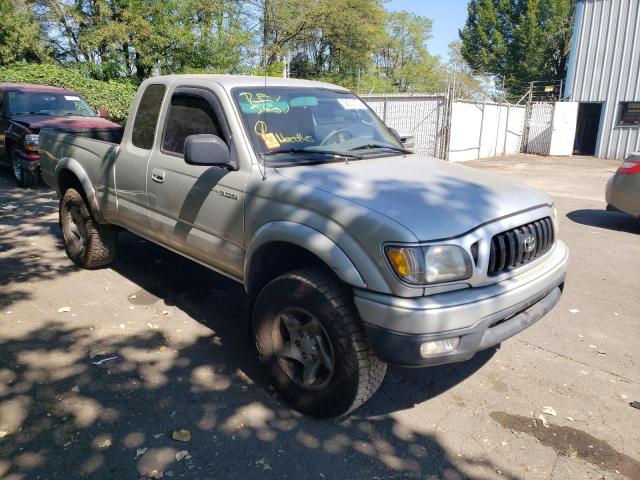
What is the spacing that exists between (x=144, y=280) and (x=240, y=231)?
7.74 feet

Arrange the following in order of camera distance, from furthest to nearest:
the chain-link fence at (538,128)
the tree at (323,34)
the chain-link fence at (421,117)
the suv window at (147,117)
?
the tree at (323,34)
the chain-link fence at (538,128)
the chain-link fence at (421,117)
the suv window at (147,117)

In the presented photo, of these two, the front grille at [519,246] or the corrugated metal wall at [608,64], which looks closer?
the front grille at [519,246]

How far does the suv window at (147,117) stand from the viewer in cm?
431

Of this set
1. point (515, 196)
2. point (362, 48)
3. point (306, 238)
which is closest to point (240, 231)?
point (306, 238)

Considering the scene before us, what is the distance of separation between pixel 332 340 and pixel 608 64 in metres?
24.1

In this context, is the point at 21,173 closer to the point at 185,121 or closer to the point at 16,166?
the point at 16,166

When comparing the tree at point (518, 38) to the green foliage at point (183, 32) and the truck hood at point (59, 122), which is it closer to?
the green foliage at point (183, 32)

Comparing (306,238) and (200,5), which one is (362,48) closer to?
(200,5)

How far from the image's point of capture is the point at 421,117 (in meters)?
17.3

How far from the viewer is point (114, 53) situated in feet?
75.4

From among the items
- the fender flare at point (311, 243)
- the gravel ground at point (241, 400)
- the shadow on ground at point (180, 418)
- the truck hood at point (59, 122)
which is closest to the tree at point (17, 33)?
the truck hood at point (59, 122)

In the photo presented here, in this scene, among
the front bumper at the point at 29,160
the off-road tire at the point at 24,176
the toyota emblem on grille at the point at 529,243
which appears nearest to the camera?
the toyota emblem on grille at the point at 529,243

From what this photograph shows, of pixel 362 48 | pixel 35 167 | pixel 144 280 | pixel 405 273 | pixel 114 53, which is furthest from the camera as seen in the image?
pixel 362 48

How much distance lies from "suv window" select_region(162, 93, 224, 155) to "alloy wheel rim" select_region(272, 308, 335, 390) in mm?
1442
